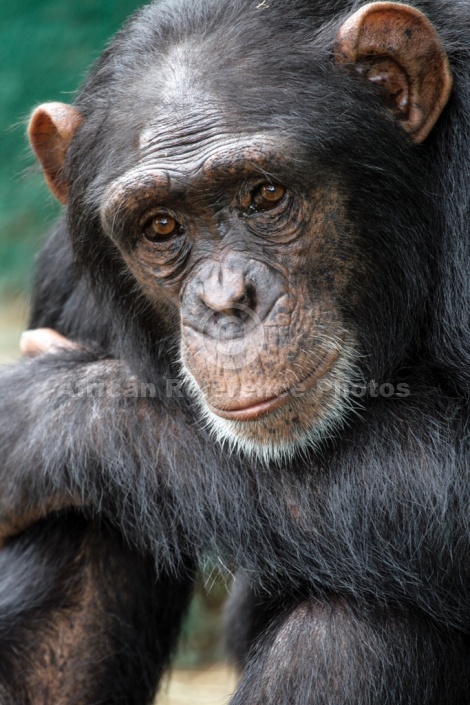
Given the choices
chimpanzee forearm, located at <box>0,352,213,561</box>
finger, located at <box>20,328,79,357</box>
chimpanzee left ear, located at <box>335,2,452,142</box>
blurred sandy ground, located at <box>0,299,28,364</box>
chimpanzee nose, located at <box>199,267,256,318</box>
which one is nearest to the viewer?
chimpanzee nose, located at <box>199,267,256,318</box>

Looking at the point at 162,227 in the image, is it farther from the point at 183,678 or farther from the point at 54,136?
the point at 183,678

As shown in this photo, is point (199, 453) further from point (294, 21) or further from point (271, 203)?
point (294, 21)

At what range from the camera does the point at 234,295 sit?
12.7ft

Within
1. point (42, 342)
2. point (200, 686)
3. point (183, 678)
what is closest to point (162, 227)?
point (42, 342)

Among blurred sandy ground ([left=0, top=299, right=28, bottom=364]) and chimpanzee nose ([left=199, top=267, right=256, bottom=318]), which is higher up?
chimpanzee nose ([left=199, top=267, right=256, bottom=318])

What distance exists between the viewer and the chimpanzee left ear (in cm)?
398

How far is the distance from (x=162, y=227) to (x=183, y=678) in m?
5.09

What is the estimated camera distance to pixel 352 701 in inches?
158

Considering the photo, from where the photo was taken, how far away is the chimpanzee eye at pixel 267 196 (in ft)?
13.1

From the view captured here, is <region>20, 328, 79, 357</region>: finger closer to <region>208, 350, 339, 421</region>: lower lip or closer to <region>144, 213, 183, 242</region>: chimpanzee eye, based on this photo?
<region>144, 213, 183, 242</region>: chimpanzee eye

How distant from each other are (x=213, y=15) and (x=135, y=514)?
2.02 meters

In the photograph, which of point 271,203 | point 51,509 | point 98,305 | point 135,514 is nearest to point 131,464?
point 135,514

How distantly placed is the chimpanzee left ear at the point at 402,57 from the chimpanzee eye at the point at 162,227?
2.82ft

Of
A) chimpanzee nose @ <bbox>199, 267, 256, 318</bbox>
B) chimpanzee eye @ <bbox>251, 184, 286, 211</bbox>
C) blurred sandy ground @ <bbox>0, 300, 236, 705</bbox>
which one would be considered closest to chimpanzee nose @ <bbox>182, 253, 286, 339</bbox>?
chimpanzee nose @ <bbox>199, 267, 256, 318</bbox>
